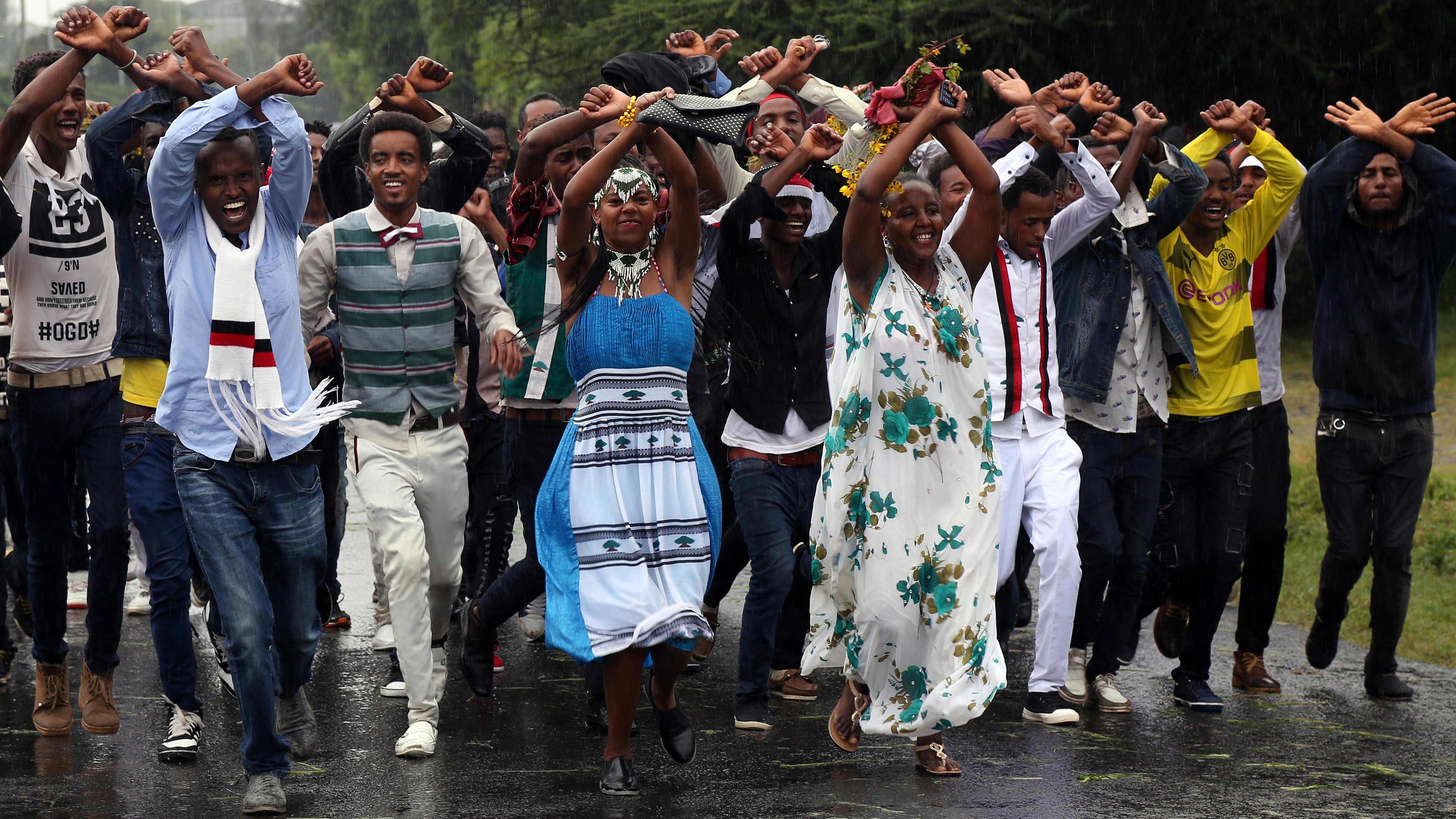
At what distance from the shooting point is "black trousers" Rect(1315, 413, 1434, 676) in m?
8.20

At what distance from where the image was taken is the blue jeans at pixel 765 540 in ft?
24.1

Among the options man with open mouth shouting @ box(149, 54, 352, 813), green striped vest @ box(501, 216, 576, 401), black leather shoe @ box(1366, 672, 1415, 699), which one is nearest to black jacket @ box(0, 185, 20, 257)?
man with open mouth shouting @ box(149, 54, 352, 813)

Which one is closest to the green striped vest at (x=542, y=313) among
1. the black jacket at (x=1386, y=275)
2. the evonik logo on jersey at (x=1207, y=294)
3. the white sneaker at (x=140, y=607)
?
the evonik logo on jersey at (x=1207, y=294)

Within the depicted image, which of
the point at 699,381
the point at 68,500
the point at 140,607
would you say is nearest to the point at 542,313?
the point at 699,381

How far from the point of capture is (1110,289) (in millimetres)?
8062

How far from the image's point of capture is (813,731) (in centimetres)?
734

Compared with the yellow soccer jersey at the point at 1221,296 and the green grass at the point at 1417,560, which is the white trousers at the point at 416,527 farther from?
the green grass at the point at 1417,560

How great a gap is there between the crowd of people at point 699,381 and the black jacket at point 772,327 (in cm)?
2

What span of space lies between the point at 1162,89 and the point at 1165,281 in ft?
37.5

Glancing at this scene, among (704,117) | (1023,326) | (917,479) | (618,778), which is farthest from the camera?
(1023,326)

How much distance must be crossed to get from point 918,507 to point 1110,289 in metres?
1.98

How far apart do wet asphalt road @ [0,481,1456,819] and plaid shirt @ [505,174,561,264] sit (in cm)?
205

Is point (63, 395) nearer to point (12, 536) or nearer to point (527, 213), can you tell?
point (527, 213)

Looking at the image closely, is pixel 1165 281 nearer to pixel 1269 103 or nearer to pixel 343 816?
pixel 343 816
